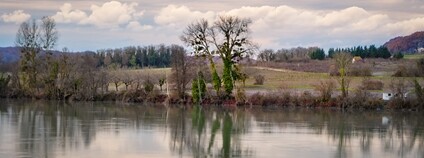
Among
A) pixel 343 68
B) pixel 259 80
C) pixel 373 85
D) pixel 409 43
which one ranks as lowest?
pixel 373 85

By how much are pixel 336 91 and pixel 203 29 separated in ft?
42.3

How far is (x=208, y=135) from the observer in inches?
1090

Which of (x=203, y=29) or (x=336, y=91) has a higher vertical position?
(x=203, y=29)

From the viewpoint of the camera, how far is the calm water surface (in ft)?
70.9

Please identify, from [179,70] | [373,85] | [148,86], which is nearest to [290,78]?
[373,85]

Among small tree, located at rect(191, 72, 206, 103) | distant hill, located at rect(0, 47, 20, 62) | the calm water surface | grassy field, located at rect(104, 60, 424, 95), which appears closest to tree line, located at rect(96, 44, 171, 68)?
distant hill, located at rect(0, 47, 20, 62)

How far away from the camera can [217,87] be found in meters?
54.0

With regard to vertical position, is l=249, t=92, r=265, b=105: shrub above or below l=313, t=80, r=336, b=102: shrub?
below

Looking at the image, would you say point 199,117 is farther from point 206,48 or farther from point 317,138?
point 206,48

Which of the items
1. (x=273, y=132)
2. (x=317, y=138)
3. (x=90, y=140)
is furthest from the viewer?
(x=273, y=132)

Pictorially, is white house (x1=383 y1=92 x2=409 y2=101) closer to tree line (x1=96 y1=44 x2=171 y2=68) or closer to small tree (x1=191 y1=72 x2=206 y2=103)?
small tree (x1=191 y1=72 x2=206 y2=103)

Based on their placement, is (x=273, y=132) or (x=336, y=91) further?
(x=336, y=91)

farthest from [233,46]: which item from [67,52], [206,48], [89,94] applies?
[67,52]

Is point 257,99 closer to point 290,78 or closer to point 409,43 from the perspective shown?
point 290,78
